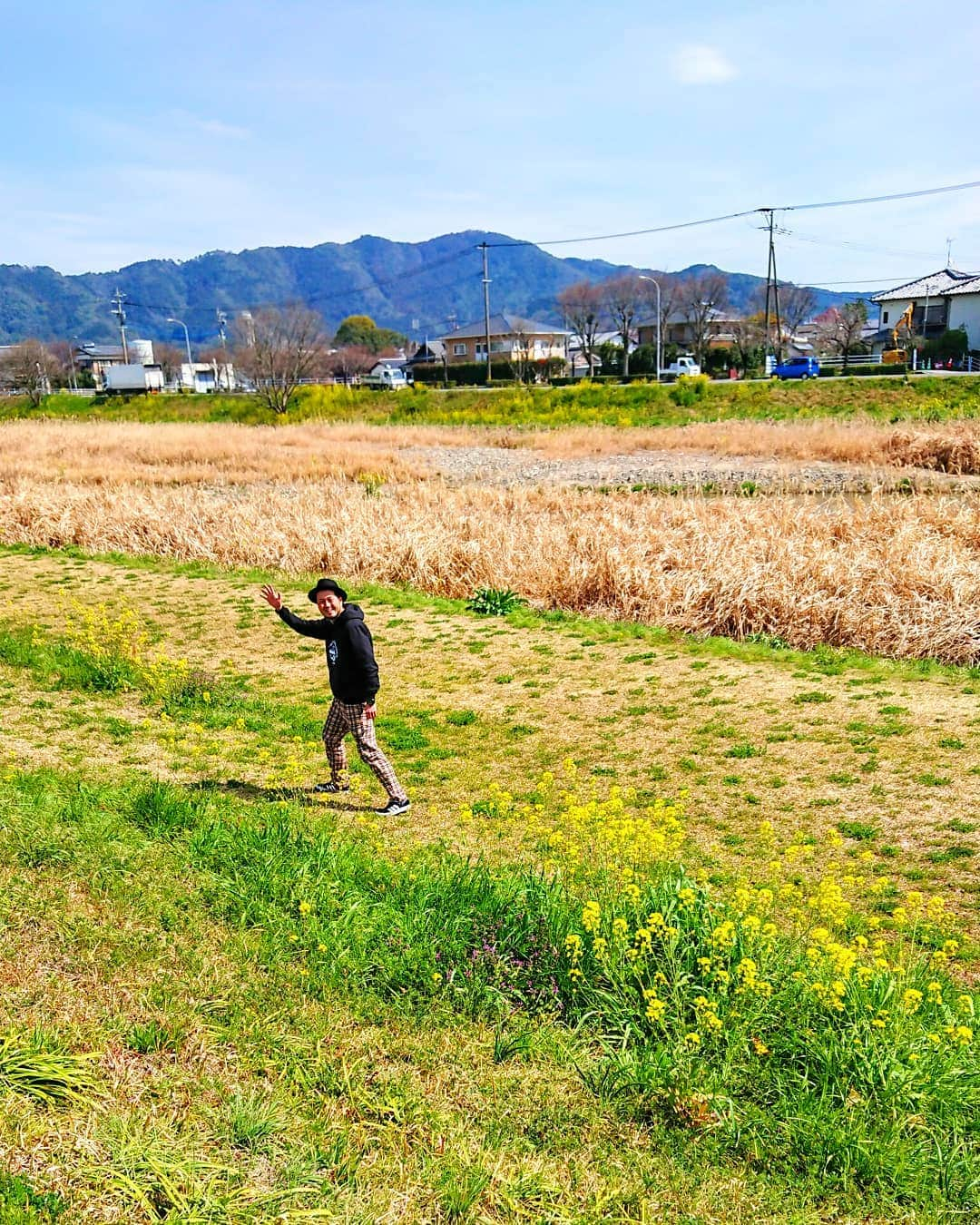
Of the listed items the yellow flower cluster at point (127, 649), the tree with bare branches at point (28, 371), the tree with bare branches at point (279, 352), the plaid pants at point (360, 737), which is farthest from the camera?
the tree with bare branches at point (28, 371)

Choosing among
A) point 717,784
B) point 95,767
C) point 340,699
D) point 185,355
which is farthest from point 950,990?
point 185,355

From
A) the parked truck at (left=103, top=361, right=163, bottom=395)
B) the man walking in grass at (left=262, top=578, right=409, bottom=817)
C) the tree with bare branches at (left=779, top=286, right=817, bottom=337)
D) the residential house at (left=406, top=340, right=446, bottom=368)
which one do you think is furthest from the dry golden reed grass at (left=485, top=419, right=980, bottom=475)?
the tree with bare branches at (left=779, top=286, right=817, bottom=337)

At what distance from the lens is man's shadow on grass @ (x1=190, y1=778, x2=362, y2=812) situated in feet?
21.2

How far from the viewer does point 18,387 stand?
69.0m

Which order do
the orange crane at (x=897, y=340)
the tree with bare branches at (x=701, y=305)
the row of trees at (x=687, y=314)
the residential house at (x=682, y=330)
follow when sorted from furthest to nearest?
the residential house at (x=682, y=330), the tree with bare branches at (x=701, y=305), the row of trees at (x=687, y=314), the orange crane at (x=897, y=340)

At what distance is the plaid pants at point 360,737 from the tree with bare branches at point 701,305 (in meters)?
58.9

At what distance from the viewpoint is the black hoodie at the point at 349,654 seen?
19.7ft

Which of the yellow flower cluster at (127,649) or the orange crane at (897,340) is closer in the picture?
the yellow flower cluster at (127,649)

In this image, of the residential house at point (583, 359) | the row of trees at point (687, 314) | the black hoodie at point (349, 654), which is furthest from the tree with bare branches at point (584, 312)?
the black hoodie at point (349, 654)

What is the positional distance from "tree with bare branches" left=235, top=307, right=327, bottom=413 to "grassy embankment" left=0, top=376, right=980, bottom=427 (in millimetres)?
868

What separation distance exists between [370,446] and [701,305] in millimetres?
49212

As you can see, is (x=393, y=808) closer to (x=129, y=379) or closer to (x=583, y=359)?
(x=129, y=379)

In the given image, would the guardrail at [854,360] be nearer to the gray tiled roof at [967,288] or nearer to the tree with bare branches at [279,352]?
the gray tiled roof at [967,288]

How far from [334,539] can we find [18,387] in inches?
2494
